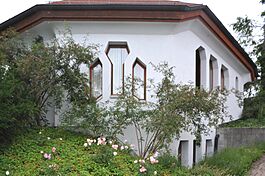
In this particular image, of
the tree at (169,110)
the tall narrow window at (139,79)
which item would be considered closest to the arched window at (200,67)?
the tall narrow window at (139,79)

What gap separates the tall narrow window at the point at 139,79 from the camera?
12.0 meters

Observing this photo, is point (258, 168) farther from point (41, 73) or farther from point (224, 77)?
point (224, 77)

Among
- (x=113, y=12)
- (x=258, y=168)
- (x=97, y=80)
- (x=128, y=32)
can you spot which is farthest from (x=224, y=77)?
(x=113, y=12)

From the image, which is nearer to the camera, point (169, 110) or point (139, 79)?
point (169, 110)

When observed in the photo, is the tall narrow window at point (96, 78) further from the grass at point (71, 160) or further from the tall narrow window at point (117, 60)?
the grass at point (71, 160)

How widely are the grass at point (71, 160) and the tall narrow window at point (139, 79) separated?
2.00 meters

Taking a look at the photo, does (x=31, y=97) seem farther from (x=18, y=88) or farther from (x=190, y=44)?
(x=190, y=44)

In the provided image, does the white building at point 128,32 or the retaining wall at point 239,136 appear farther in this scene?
the retaining wall at point 239,136

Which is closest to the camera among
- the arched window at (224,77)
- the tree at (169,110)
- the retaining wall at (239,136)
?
the tree at (169,110)

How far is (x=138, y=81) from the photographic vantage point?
12.0 metres

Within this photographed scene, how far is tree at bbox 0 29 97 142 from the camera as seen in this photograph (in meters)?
10.4

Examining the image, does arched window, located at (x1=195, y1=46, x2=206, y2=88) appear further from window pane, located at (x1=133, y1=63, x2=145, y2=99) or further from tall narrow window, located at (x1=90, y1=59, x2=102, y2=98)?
tall narrow window, located at (x1=90, y1=59, x2=102, y2=98)

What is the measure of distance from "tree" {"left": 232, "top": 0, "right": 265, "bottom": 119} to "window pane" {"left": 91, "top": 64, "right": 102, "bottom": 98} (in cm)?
960

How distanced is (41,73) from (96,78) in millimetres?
2707
